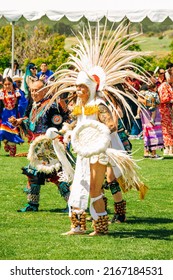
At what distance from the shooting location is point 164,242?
830cm

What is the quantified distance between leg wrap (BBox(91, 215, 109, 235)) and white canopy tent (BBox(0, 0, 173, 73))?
929 cm

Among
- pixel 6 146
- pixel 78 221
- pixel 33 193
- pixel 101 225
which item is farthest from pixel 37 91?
pixel 6 146

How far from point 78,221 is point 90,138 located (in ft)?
2.72

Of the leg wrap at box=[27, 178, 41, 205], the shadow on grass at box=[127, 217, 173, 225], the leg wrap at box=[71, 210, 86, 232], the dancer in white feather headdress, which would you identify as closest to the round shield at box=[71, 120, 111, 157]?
the dancer in white feather headdress

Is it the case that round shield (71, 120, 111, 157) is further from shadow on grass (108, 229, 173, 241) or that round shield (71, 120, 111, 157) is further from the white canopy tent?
the white canopy tent

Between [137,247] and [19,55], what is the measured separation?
2427 cm

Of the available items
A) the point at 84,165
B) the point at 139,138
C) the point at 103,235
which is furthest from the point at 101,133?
the point at 139,138

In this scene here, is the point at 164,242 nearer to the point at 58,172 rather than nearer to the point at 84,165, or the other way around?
the point at 84,165

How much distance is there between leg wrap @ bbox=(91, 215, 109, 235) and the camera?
28.0 feet

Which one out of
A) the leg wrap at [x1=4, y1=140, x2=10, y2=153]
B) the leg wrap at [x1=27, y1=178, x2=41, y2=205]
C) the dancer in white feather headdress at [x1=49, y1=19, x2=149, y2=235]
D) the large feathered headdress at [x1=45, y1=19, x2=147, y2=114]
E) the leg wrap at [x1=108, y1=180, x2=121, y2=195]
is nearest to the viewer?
the dancer in white feather headdress at [x1=49, y1=19, x2=149, y2=235]

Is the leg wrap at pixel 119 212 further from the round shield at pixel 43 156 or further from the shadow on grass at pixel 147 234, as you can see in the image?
the round shield at pixel 43 156

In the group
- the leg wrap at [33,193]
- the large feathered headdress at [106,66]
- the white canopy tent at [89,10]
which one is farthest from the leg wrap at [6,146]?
the large feathered headdress at [106,66]

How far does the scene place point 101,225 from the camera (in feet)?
28.1
